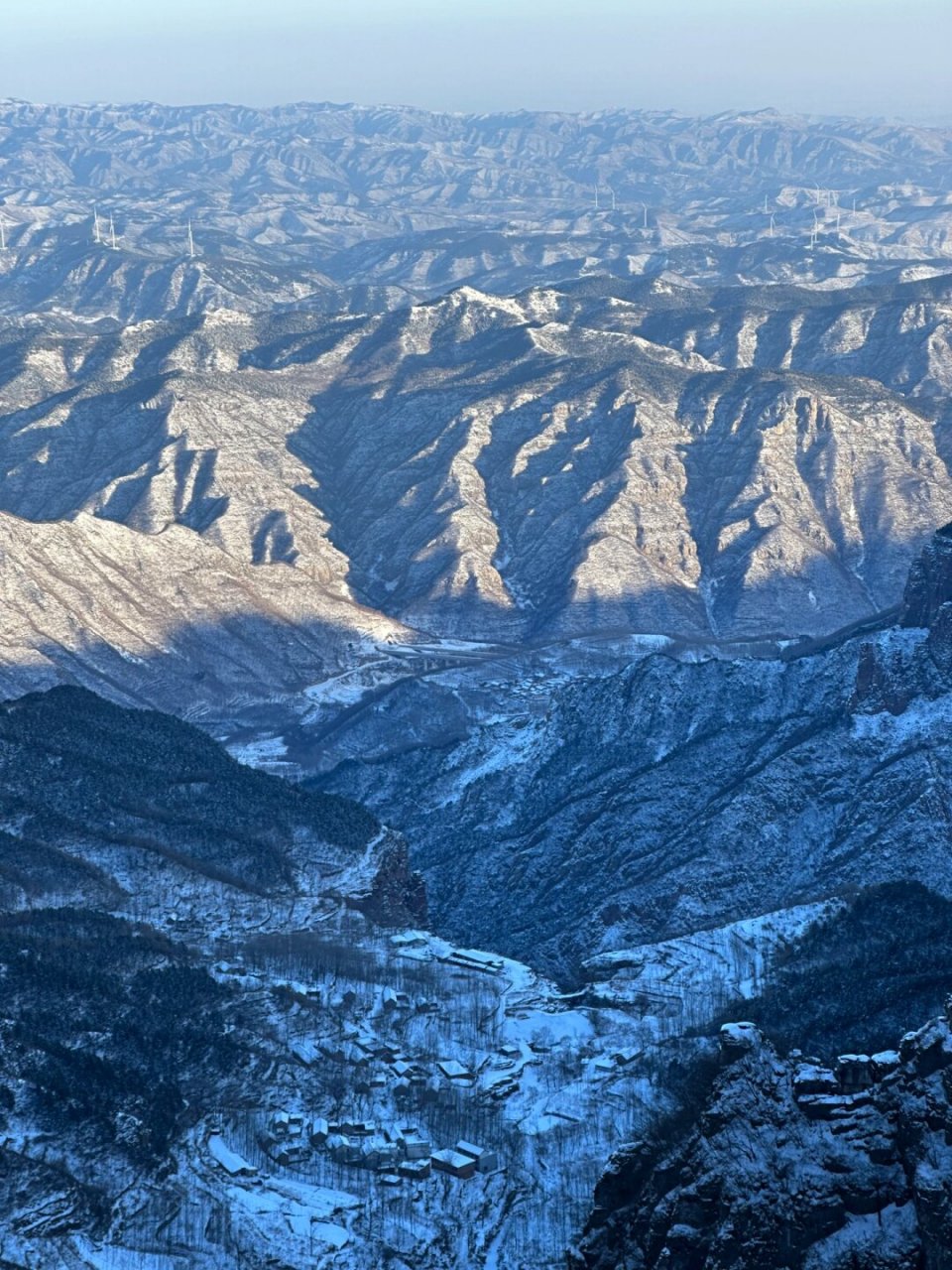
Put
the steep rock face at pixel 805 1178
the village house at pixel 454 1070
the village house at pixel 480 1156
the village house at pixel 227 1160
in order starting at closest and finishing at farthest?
1. the steep rock face at pixel 805 1178
2. the village house at pixel 227 1160
3. the village house at pixel 480 1156
4. the village house at pixel 454 1070

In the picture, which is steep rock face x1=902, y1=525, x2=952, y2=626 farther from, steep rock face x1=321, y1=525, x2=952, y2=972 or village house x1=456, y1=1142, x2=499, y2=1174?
village house x1=456, y1=1142, x2=499, y2=1174

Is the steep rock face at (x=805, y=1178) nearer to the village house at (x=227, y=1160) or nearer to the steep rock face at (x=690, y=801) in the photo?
the village house at (x=227, y=1160)

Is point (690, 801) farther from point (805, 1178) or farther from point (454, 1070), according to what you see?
point (805, 1178)

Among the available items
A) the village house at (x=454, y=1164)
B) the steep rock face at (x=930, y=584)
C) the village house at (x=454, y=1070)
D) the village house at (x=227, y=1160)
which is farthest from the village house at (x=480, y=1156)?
the steep rock face at (x=930, y=584)

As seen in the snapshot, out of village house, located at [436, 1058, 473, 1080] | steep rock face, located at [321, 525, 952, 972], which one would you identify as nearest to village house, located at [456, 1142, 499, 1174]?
village house, located at [436, 1058, 473, 1080]

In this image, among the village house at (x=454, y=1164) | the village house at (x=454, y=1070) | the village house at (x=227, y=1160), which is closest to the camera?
the village house at (x=227, y=1160)

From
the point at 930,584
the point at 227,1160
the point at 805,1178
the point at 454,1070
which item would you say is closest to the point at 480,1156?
the point at 454,1070

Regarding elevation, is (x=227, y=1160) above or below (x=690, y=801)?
above

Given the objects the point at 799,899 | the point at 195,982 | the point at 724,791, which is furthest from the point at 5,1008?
the point at 724,791
